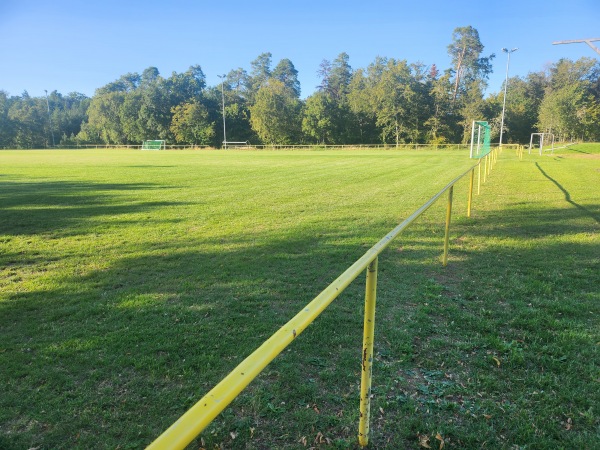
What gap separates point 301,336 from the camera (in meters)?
4.00

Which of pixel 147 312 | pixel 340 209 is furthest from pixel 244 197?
pixel 147 312

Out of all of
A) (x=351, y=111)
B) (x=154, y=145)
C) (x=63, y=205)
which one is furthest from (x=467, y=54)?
(x=63, y=205)

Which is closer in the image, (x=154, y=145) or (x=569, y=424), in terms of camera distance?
(x=569, y=424)


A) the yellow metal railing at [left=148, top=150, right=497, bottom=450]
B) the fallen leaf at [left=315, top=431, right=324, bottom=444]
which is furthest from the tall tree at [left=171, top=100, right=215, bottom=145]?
the yellow metal railing at [left=148, top=150, right=497, bottom=450]

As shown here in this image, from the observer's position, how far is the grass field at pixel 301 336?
9.10 feet

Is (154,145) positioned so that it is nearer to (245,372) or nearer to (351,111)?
(351,111)

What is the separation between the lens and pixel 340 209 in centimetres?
1068

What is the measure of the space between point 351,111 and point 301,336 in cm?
8175

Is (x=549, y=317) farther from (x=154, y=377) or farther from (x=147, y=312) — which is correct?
(x=147, y=312)

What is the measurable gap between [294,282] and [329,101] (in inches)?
3100

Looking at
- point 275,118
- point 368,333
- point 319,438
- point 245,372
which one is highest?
point 275,118

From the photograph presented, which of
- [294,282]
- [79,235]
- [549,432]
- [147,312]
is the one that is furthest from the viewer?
[79,235]

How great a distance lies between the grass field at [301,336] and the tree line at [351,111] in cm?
6275

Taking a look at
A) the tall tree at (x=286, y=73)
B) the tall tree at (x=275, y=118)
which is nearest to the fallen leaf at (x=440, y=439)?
the tall tree at (x=275, y=118)
